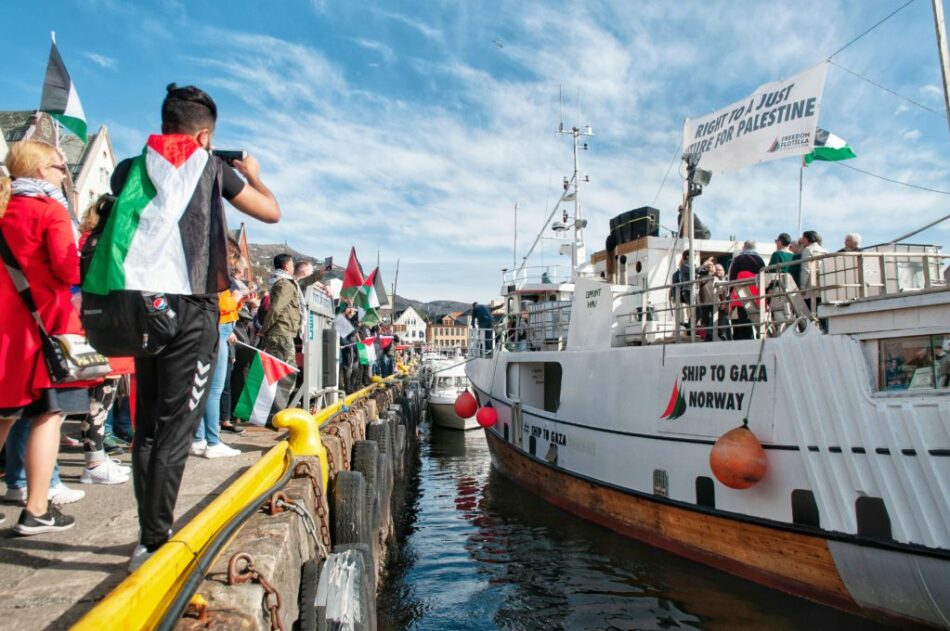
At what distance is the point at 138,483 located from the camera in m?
2.40

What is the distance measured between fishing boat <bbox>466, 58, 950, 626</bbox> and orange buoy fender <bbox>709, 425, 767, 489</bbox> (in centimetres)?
1

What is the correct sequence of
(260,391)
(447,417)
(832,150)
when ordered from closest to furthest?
1. (260,391)
2. (832,150)
3. (447,417)

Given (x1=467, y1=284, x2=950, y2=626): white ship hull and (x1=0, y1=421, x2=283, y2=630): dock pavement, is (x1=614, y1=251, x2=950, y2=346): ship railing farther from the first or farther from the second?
(x1=0, y1=421, x2=283, y2=630): dock pavement

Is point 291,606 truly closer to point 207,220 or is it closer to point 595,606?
point 207,220

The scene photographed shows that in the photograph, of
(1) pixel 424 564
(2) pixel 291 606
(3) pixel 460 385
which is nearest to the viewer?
(2) pixel 291 606

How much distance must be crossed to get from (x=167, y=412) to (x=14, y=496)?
189 centimetres

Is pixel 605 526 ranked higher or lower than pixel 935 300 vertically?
lower

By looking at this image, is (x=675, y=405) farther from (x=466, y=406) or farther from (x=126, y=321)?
(x=466, y=406)

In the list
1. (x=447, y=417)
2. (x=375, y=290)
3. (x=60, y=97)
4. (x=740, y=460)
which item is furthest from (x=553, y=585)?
(x=447, y=417)

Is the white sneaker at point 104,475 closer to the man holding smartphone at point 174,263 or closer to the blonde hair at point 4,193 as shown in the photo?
the blonde hair at point 4,193

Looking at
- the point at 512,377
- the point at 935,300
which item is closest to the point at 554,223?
the point at 512,377

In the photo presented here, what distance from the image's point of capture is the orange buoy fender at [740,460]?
18.5ft

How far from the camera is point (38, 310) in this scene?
3.01m

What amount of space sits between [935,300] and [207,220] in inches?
199
